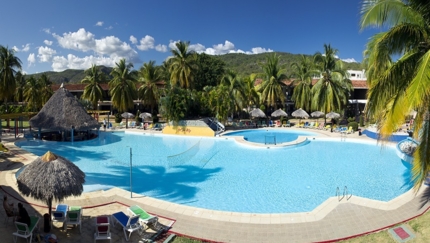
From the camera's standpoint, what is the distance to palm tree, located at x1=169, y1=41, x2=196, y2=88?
34.8m

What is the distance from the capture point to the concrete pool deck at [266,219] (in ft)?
27.3

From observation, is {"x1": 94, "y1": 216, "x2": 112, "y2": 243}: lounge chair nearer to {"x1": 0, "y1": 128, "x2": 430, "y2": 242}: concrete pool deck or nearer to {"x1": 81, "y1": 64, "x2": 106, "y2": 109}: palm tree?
{"x1": 0, "y1": 128, "x2": 430, "y2": 242}: concrete pool deck

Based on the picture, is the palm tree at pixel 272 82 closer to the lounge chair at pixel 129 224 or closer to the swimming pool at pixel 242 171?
the swimming pool at pixel 242 171

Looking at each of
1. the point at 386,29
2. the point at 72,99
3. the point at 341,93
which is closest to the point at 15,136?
the point at 72,99

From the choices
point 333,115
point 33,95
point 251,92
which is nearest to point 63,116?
point 33,95

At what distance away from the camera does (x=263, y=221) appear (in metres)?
9.26

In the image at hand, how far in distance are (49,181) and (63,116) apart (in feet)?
61.7

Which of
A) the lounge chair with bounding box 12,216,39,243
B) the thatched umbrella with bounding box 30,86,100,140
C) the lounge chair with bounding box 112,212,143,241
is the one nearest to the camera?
the lounge chair with bounding box 12,216,39,243

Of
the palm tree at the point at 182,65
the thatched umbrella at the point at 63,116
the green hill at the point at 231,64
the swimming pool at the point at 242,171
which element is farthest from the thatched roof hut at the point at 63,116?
the green hill at the point at 231,64

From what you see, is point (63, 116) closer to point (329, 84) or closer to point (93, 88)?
point (93, 88)

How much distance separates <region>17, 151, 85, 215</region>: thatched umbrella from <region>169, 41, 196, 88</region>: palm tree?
2665 cm

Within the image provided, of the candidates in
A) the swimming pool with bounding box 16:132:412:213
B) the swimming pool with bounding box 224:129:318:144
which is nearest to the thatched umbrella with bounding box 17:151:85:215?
the swimming pool with bounding box 16:132:412:213

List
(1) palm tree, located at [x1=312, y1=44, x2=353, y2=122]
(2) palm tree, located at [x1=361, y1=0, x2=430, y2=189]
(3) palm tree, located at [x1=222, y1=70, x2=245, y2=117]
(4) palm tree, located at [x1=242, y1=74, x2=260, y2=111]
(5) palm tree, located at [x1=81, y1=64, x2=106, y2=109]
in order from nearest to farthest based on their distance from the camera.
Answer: (2) palm tree, located at [x1=361, y1=0, x2=430, y2=189], (1) palm tree, located at [x1=312, y1=44, x2=353, y2=122], (3) palm tree, located at [x1=222, y1=70, x2=245, y2=117], (4) palm tree, located at [x1=242, y1=74, x2=260, y2=111], (5) palm tree, located at [x1=81, y1=64, x2=106, y2=109]

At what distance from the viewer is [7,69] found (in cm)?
3250
